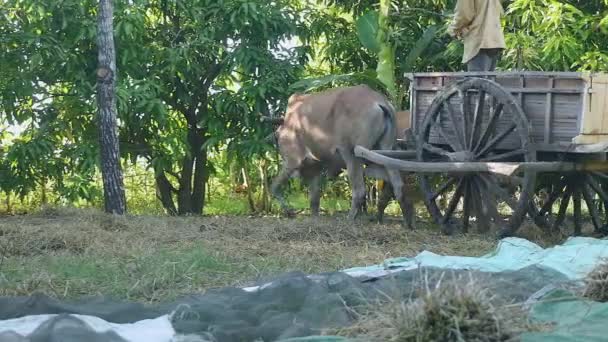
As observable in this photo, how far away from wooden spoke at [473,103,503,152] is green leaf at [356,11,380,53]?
4247 millimetres

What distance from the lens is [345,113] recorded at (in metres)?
10.9

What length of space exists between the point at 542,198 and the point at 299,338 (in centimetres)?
836

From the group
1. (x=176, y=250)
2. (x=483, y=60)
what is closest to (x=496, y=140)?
(x=483, y=60)

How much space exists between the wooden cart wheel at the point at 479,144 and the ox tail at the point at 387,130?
0.98 meters

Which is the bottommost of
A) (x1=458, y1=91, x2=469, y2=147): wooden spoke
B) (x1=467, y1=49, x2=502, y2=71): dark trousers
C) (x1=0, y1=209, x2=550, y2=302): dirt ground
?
(x1=0, y1=209, x2=550, y2=302): dirt ground

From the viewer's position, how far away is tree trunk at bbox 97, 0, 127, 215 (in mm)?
10992

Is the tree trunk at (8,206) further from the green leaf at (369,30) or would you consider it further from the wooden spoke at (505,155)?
the wooden spoke at (505,155)

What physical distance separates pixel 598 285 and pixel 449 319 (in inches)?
64.6

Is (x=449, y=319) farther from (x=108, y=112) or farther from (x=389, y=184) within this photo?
(x=108, y=112)

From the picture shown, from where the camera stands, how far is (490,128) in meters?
8.87

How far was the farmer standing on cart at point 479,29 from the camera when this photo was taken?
9.52 meters

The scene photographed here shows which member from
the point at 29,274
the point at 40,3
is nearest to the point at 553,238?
the point at 29,274

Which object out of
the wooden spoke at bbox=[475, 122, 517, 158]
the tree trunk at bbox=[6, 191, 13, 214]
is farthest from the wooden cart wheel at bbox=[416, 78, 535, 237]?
the tree trunk at bbox=[6, 191, 13, 214]

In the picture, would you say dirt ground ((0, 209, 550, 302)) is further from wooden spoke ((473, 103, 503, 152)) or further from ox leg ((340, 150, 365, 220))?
wooden spoke ((473, 103, 503, 152))
